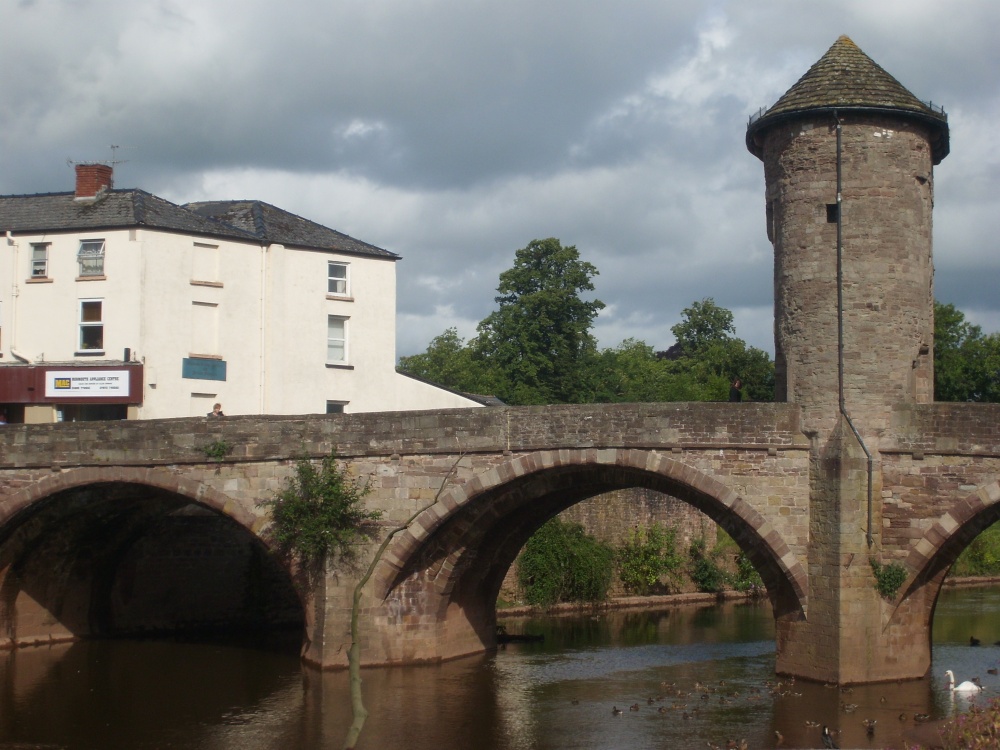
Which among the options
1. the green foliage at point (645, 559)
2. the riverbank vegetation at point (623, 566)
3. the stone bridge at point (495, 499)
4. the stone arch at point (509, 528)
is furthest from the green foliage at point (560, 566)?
the stone arch at point (509, 528)

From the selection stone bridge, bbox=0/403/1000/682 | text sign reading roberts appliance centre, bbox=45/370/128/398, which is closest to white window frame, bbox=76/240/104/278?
text sign reading roberts appliance centre, bbox=45/370/128/398

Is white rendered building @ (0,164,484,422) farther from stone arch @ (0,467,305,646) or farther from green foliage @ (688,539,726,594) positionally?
green foliage @ (688,539,726,594)

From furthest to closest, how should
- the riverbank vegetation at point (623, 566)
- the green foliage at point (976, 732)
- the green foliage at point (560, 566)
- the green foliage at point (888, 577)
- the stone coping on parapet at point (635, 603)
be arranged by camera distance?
the riverbank vegetation at point (623, 566) → the green foliage at point (560, 566) → the stone coping on parapet at point (635, 603) → the green foliage at point (888, 577) → the green foliage at point (976, 732)

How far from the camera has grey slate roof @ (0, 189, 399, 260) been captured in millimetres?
27953

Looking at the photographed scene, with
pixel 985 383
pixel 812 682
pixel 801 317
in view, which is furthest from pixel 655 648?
pixel 985 383

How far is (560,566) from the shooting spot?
29.6 metres

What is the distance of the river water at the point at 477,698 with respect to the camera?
652 inches

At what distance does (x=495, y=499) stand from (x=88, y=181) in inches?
552

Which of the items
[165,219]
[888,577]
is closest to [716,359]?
[165,219]

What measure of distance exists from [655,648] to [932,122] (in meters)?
10.5

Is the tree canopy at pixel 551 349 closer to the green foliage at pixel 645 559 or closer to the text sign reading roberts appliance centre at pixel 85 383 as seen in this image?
the green foliage at pixel 645 559

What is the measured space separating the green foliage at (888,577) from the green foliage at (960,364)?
84.1 ft

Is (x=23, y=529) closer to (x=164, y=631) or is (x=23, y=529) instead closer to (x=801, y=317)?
(x=164, y=631)

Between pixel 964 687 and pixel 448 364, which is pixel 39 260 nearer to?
pixel 964 687
